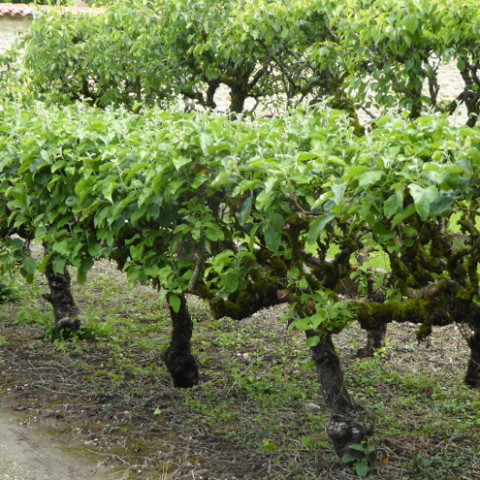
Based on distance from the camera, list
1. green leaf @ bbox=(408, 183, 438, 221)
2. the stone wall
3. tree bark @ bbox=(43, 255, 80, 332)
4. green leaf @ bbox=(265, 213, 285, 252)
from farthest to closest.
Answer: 1. the stone wall
2. tree bark @ bbox=(43, 255, 80, 332)
3. green leaf @ bbox=(265, 213, 285, 252)
4. green leaf @ bbox=(408, 183, 438, 221)

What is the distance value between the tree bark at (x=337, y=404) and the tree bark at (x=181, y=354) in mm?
1371

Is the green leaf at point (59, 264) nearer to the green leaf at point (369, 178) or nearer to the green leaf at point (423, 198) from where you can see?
the green leaf at point (369, 178)

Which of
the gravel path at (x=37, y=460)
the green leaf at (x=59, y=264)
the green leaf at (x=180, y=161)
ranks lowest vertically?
the gravel path at (x=37, y=460)

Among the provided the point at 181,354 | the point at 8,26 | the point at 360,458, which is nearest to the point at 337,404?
the point at 360,458

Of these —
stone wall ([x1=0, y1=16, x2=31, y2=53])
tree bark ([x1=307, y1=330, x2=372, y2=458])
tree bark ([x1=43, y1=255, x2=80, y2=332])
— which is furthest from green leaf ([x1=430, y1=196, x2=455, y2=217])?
stone wall ([x1=0, y1=16, x2=31, y2=53])

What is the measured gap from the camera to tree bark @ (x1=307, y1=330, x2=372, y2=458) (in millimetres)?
4191

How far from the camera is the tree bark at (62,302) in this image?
21.1 ft

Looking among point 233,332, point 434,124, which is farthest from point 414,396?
point 434,124

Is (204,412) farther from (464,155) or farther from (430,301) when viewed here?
(464,155)

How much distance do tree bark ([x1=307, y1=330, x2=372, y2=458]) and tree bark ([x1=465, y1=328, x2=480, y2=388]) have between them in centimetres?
111

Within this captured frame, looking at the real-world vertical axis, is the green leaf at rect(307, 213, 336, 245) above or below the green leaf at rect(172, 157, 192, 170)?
below

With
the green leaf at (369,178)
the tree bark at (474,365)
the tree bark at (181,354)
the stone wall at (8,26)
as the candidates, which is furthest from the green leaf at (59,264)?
the stone wall at (8,26)

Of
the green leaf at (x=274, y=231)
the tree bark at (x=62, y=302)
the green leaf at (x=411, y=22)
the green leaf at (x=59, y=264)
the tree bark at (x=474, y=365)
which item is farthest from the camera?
the tree bark at (x=62, y=302)

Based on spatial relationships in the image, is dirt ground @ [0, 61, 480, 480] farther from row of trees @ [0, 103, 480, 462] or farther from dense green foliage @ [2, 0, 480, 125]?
dense green foliage @ [2, 0, 480, 125]
